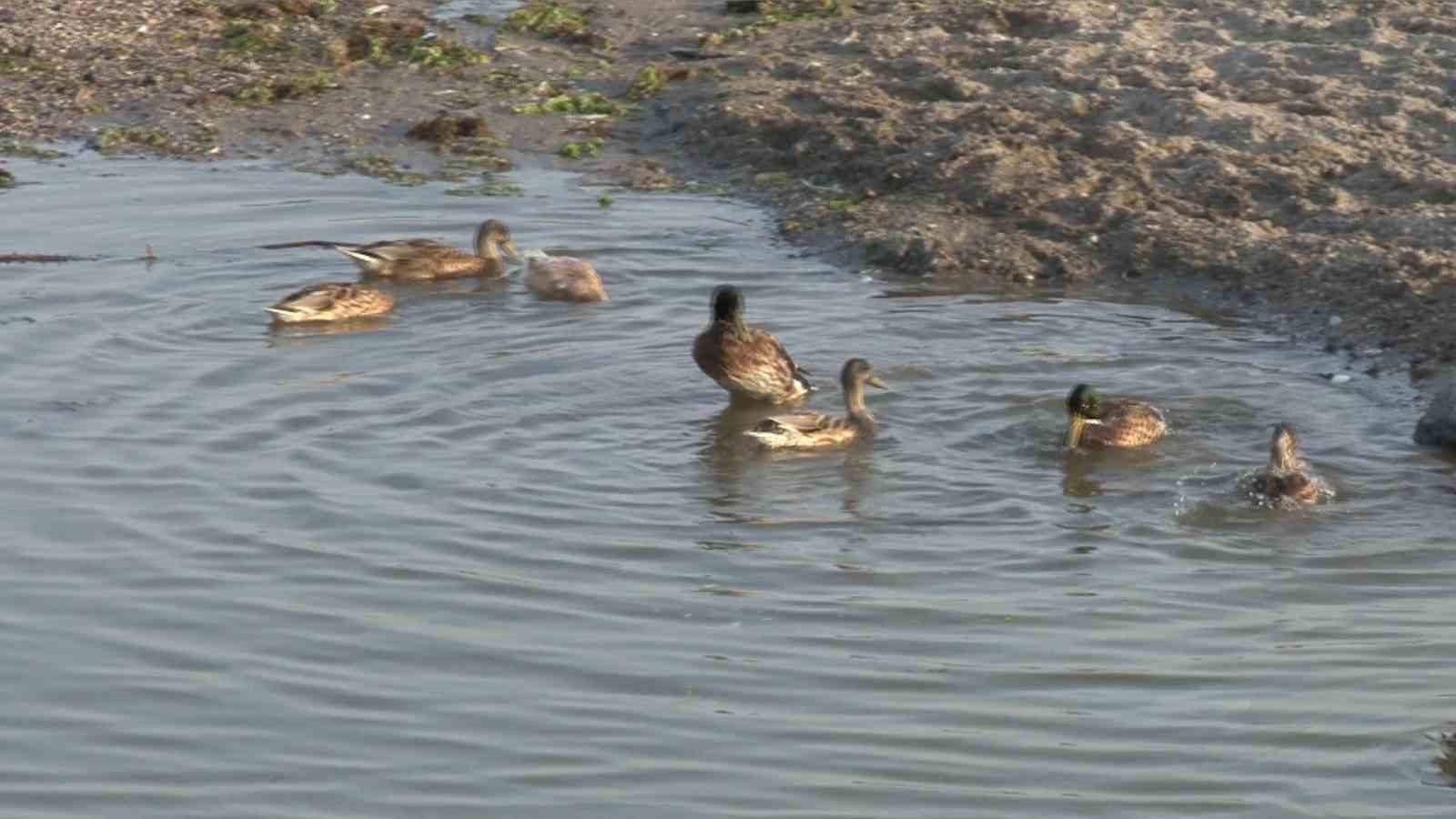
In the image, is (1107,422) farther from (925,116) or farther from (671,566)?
(925,116)

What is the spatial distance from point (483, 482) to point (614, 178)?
6086 millimetres

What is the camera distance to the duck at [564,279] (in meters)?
13.7

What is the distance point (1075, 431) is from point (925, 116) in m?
5.52

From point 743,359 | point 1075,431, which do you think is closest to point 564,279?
point 743,359

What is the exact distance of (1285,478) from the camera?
1010 cm

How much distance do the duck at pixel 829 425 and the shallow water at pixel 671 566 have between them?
0.46 ft

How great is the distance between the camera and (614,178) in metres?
16.3

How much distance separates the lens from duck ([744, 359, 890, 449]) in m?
11.4

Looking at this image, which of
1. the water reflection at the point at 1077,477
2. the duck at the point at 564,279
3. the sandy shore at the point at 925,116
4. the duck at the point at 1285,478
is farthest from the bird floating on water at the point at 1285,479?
the duck at the point at 564,279

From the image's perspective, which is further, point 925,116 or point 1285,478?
point 925,116

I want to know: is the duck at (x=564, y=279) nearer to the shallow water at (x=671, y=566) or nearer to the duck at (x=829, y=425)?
the shallow water at (x=671, y=566)

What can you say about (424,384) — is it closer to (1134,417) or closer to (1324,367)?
(1134,417)

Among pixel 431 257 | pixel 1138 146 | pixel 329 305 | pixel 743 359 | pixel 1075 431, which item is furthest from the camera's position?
pixel 1138 146

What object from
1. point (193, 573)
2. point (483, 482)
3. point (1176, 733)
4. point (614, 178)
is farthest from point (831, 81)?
point (1176, 733)
